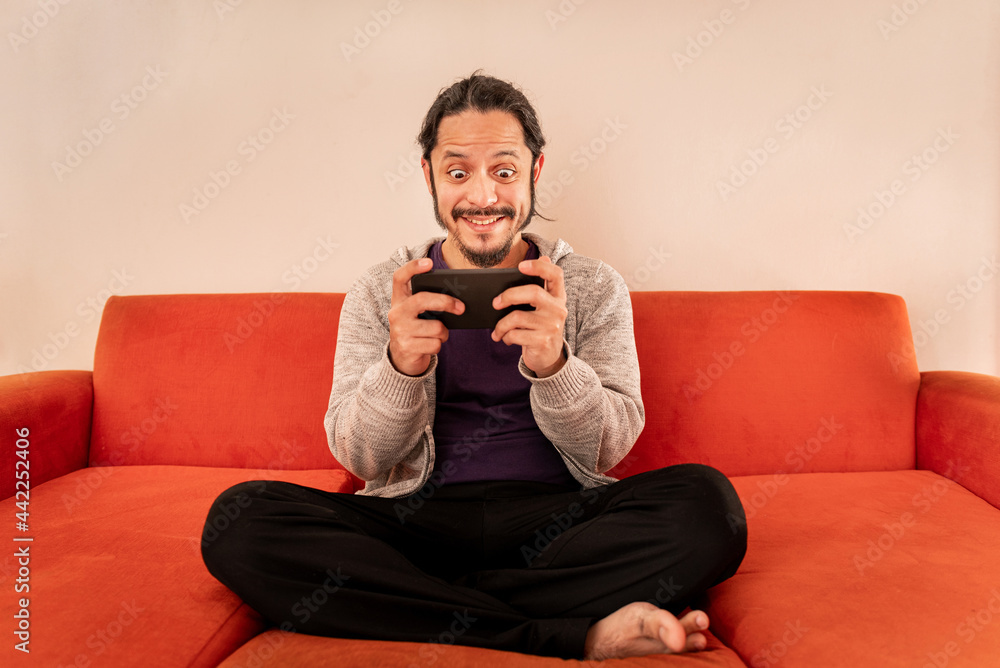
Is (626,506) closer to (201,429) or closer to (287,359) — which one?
(287,359)

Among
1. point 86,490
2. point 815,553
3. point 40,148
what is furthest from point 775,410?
point 40,148

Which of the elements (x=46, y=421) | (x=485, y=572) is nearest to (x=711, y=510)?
(x=485, y=572)

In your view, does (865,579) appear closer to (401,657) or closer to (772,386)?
(772,386)

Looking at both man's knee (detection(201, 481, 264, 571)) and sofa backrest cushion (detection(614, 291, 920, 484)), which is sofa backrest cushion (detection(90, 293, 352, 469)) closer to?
man's knee (detection(201, 481, 264, 571))

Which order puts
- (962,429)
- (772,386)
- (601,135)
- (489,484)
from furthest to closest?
(601,135)
(772,386)
(962,429)
(489,484)

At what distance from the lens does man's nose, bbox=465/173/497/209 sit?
1262mm

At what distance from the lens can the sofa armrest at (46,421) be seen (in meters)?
1.33

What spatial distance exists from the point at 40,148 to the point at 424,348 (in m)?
1.69

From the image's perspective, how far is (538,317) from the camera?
1.00 metres

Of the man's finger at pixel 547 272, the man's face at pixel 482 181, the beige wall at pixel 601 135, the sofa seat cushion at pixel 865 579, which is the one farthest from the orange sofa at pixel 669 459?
the man's finger at pixel 547 272

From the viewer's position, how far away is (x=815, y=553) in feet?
3.36

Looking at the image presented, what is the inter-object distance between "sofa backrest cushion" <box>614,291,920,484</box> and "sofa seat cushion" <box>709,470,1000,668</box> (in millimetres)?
129

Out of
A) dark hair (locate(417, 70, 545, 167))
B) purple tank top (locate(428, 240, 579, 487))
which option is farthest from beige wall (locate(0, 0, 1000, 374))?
purple tank top (locate(428, 240, 579, 487))

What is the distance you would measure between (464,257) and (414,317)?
0.39 metres
